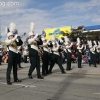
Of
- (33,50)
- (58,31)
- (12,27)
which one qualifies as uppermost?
(58,31)

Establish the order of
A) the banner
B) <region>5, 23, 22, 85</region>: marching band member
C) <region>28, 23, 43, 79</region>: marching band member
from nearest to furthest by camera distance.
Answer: <region>5, 23, 22, 85</region>: marching band member → <region>28, 23, 43, 79</region>: marching band member → the banner

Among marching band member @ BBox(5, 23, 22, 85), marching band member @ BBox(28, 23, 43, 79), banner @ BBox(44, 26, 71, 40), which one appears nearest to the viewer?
marching band member @ BBox(5, 23, 22, 85)

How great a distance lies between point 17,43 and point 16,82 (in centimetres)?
155

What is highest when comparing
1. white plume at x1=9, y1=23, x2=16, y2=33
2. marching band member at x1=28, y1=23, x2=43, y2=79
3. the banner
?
the banner

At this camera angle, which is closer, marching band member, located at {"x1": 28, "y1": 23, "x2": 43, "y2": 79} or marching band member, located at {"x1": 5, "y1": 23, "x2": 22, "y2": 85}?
marching band member, located at {"x1": 5, "y1": 23, "x2": 22, "y2": 85}

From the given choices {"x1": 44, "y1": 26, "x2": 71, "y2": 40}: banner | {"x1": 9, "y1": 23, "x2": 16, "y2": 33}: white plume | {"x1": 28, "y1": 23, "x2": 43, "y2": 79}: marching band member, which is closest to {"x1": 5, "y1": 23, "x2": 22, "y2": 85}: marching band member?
{"x1": 9, "y1": 23, "x2": 16, "y2": 33}: white plume

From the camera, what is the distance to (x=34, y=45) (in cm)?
1008

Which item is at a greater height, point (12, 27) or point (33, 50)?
point (12, 27)

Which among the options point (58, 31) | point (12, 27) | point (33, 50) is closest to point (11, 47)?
point (12, 27)

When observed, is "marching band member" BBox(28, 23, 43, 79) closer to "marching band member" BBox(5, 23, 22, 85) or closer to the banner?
"marching band member" BBox(5, 23, 22, 85)

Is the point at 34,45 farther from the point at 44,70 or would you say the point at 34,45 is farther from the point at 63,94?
the point at 63,94

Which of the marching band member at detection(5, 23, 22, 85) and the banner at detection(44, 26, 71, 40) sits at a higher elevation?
the banner at detection(44, 26, 71, 40)

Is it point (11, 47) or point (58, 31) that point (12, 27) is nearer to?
point (11, 47)

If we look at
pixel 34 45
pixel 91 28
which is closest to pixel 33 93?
pixel 34 45
